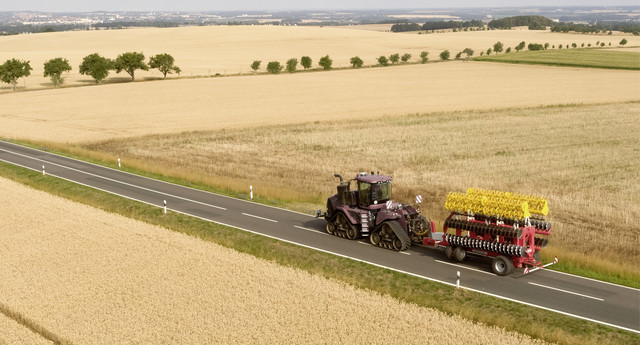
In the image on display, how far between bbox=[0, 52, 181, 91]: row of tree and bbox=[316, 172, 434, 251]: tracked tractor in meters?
93.2

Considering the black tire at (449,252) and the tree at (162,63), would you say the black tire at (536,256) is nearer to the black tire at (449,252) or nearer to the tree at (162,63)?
the black tire at (449,252)

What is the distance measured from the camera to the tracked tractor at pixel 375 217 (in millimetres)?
27641

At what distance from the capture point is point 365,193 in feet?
94.9

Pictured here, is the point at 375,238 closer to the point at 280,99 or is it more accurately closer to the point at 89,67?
the point at 280,99

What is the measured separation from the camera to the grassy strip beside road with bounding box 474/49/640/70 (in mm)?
127281

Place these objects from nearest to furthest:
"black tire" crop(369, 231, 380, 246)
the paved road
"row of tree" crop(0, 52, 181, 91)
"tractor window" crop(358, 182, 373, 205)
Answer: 1. the paved road
2. "black tire" crop(369, 231, 380, 246)
3. "tractor window" crop(358, 182, 373, 205)
4. "row of tree" crop(0, 52, 181, 91)

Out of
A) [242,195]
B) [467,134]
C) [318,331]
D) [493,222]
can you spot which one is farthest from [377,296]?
[467,134]

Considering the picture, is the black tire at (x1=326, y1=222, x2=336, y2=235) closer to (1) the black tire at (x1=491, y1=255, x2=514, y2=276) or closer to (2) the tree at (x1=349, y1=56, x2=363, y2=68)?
(1) the black tire at (x1=491, y1=255, x2=514, y2=276)

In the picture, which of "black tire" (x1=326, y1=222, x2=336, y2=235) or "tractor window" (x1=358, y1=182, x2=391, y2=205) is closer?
"tractor window" (x1=358, y1=182, x2=391, y2=205)

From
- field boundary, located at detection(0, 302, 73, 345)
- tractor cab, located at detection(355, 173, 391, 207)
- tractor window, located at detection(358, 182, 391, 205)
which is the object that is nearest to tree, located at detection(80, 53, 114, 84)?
tractor cab, located at detection(355, 173, 391, 207)

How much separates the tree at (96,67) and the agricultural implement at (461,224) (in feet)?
304

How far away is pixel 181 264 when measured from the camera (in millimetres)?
25922

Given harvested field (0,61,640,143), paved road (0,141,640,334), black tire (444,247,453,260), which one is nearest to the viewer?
paved road (0,141,640,334)

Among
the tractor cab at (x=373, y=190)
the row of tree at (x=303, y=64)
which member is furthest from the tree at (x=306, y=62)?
the tractor cab at (x=373, y=190)
